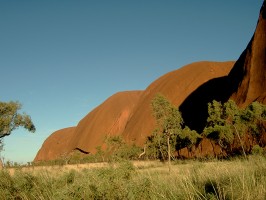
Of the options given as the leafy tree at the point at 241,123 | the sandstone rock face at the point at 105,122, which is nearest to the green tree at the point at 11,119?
the leafy tree at the point at 241,123

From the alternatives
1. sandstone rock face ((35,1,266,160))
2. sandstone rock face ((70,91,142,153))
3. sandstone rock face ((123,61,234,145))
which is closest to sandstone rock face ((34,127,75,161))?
sandstone rock face ((35,1,266,160))

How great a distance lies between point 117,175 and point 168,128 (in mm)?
26400

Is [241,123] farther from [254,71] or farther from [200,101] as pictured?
[200,101]

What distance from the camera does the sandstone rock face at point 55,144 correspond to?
148975 mm

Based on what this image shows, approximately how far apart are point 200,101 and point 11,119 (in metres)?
63.9

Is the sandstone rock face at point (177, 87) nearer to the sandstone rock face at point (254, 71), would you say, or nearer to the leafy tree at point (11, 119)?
the sandstone rock face at point (254, 71)

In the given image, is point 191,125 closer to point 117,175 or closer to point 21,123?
point 21,123

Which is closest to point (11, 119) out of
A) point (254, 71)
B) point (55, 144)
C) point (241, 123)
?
point (241, 123)

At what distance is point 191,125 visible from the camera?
274 ft

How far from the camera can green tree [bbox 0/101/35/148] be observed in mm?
32344

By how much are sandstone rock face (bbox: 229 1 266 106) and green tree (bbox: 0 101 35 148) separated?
128 feet

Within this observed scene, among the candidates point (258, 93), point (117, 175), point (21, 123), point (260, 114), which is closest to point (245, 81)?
point (258, 93)

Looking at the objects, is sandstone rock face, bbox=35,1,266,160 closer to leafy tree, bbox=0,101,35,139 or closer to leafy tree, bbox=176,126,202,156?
leafy tree, bbox=176,126,202,156

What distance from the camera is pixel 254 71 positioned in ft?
193
